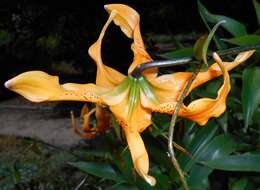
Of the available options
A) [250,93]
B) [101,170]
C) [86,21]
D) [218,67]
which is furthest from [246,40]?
[86,21]

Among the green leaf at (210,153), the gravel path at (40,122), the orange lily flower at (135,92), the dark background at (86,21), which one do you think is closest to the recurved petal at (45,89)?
the orange lily flower at (135,92)

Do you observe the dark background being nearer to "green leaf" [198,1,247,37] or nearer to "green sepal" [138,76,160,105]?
"green leaf" [198,1,247,37]

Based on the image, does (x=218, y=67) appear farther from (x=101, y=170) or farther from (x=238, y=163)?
(x=101, y=170)

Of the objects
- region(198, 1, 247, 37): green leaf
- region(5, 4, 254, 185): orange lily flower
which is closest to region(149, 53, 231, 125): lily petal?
region(5, 4, 254, 185): orange lily flower

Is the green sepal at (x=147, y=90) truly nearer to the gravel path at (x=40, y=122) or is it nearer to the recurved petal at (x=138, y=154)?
the recurved petal at (x=138, y=154)

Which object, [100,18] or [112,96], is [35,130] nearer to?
[100,18]

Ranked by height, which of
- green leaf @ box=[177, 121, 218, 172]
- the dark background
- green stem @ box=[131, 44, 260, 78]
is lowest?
the dark background
